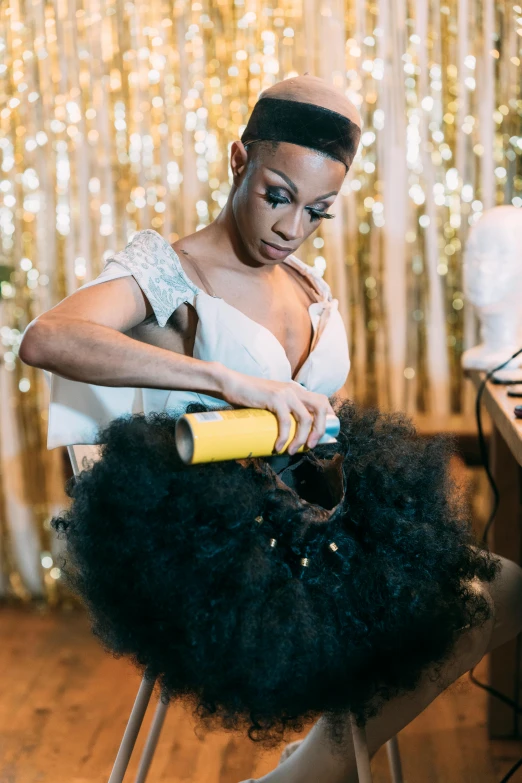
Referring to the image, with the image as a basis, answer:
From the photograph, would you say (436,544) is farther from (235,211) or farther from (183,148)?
(183,148)

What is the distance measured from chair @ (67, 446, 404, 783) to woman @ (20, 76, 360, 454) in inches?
3.6

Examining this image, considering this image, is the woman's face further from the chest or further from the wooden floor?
the wooden floor

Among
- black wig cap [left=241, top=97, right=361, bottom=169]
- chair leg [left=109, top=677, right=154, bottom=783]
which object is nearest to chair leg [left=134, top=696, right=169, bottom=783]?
chair leg [left=109, top=677, right=154, bottom=783]

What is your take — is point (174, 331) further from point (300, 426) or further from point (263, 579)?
point (263, 579)

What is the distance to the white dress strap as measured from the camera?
3.82ft

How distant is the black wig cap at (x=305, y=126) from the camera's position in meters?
1.16

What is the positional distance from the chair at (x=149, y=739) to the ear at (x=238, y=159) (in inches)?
18.9

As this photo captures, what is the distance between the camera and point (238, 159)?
1227 mm

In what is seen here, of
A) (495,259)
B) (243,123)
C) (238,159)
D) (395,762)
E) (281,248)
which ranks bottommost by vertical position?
(395,762)

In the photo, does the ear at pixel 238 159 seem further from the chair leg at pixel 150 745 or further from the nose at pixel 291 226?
the chair leg at pixel 150 745

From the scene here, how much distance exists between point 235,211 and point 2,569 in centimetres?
196

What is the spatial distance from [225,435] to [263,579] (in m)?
0.18

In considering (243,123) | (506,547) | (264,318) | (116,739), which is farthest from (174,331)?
(243,123)

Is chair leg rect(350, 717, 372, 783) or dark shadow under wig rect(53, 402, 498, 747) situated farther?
chair leg rect(350, 717, 372, 783)
